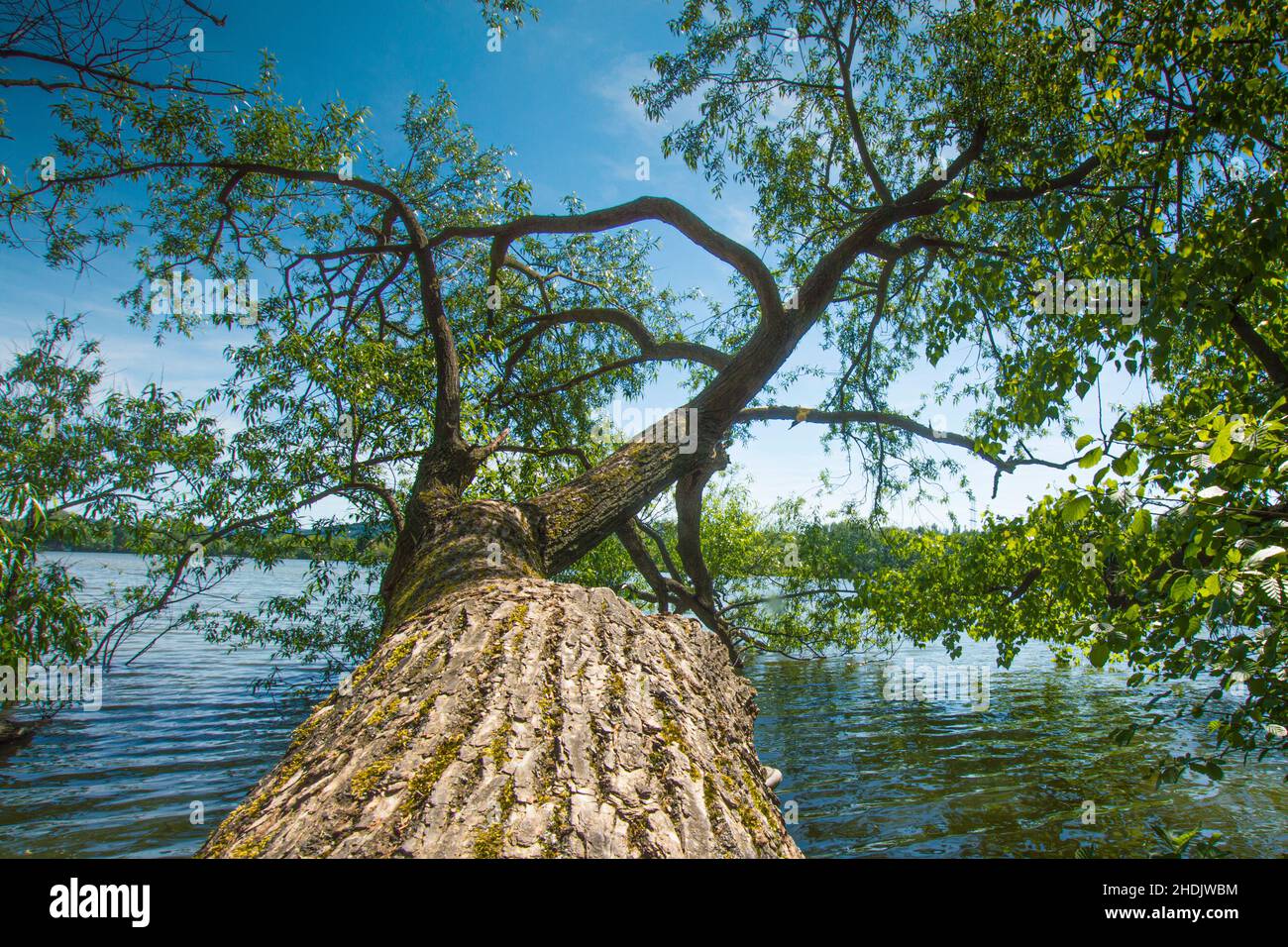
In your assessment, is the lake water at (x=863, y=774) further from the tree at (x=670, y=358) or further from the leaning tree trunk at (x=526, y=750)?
the leaning tree trunk at (x=526, y=750)

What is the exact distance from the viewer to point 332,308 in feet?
26.1

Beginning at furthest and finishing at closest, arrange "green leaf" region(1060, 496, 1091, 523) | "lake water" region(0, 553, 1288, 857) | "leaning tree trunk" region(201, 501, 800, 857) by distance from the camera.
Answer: "lake water" region(0, 553, 1288, 857) → "green leaf" region(1060, 496, 1091, 523) → "leaning tree trunk" region(201, 501, 800, 857)

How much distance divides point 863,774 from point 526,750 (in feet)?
36.8

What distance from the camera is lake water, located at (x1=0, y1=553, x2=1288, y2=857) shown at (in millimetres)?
8602

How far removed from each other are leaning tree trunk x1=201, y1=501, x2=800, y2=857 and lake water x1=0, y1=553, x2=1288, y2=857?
5038 millimetres

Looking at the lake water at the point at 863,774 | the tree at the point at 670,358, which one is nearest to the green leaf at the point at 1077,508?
the tree at the point at 670,358

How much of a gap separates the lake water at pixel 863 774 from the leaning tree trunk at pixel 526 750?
5038 mm

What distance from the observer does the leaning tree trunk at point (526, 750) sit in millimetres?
1479

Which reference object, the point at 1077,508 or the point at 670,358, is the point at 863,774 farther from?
the point at 1077,508

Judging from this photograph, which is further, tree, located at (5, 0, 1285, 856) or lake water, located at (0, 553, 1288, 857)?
lake water, located at (0, 553, 1288, 857)

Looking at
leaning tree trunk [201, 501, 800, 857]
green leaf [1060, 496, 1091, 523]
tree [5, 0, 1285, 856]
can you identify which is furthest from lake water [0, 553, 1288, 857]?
green leaf [1060, 496, 1091, 523]

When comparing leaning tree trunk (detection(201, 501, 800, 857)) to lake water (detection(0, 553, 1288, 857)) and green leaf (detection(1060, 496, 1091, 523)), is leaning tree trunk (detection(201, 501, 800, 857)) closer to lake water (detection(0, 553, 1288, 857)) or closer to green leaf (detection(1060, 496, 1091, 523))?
green leaf (detection(1060, 496, 1091, 523))

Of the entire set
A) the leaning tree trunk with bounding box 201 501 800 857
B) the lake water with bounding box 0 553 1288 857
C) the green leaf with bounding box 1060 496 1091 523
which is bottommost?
the lake water with bounding box 0 553 1288 857
